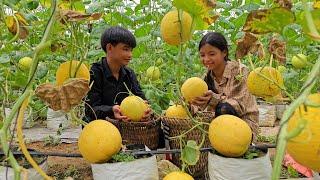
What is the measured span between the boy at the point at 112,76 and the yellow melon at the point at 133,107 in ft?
0.16

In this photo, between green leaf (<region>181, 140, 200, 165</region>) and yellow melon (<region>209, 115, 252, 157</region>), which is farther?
yellow melon (<region>209, 115, 252, 157</region>)

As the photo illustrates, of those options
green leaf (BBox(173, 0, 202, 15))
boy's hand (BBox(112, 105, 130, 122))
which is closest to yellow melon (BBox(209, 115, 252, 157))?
green leaf (BBox(173, 0, 202, 15))

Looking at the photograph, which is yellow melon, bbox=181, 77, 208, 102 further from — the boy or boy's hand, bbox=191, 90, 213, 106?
the boy

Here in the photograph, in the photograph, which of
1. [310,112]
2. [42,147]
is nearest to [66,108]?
[310,112]

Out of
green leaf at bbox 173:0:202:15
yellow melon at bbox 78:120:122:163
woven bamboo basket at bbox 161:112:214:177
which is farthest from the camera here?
woven bamboo basket at bbox 161:112:214:177

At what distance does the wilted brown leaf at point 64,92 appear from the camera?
4.15 ft

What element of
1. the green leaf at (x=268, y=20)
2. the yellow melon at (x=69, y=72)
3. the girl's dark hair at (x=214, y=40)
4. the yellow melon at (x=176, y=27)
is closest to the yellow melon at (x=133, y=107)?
the girl's dark hair at (x=214, y=40)

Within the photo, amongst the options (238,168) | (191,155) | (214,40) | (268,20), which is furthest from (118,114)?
(268,20)

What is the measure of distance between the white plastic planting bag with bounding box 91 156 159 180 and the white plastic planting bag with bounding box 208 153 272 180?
0.30 m

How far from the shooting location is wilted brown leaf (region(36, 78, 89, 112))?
126 cm

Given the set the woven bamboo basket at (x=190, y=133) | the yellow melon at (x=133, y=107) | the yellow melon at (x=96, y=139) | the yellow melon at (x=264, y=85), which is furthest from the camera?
the woven bamboo basket at (x=190, y=133)

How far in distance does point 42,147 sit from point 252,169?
2.39 meters

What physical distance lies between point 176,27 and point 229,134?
0.78 meters

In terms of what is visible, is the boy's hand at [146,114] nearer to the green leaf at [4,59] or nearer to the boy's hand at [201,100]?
the boy's hand at [201,100]
